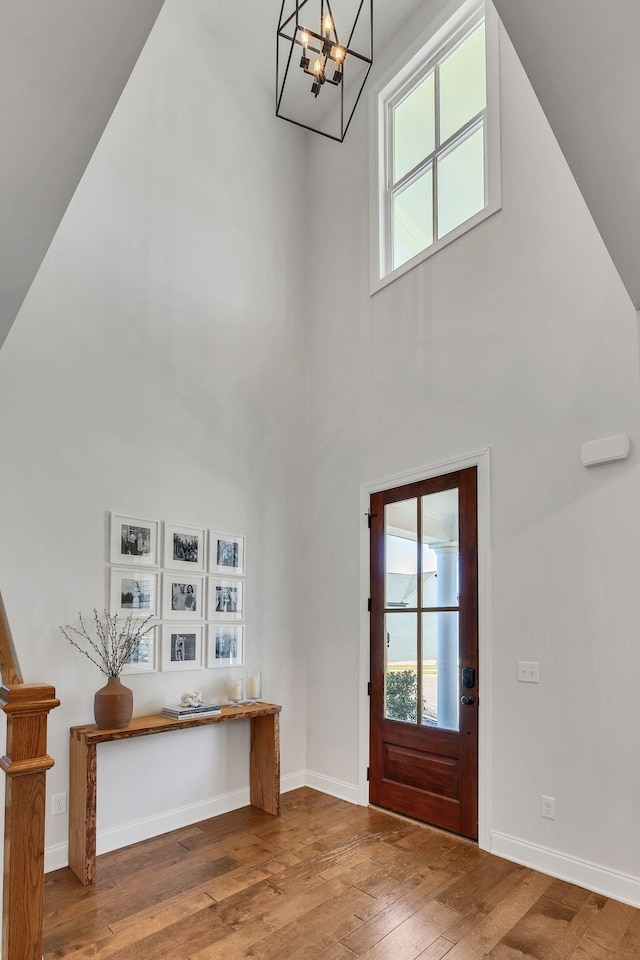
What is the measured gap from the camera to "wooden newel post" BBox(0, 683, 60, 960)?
170cm

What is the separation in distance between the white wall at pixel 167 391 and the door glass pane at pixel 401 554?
0.85 meters

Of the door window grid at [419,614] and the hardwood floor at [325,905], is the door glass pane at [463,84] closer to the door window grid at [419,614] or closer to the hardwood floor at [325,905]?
the door window grid at [419,614]

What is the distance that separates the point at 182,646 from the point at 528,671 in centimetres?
209

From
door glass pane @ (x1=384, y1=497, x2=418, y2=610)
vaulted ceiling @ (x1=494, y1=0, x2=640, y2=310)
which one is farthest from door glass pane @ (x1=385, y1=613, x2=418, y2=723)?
vaulted ceiling @ (x1=494, y1=0, x2=640, y2=310)

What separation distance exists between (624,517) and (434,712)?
166cm

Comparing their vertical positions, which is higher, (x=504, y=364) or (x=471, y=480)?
(x=504, y=364)

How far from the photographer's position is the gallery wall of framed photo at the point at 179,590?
3848mm

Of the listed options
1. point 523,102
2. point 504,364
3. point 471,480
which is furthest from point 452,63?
point 471,480

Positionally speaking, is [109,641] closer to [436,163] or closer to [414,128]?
[436,163]

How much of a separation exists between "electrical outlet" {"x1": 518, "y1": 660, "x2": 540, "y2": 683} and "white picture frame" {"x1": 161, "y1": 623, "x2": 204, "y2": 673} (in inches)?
78.6

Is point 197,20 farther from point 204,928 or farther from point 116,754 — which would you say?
point 204,928

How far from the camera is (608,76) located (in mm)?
1340

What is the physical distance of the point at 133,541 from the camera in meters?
3.90

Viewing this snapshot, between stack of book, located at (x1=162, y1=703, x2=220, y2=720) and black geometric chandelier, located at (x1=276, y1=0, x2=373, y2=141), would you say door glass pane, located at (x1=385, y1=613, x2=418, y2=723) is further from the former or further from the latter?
black geometric chandelier, located at (x1=276, y1=0, x2=373, y2=141)
